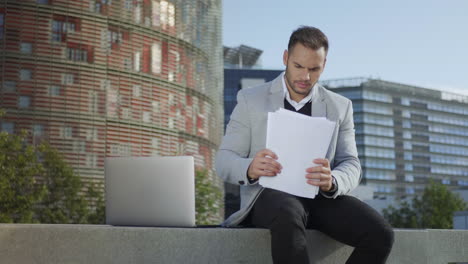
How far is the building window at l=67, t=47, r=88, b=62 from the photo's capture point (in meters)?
34.2

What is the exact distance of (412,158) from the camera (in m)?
143

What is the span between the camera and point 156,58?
127 ft

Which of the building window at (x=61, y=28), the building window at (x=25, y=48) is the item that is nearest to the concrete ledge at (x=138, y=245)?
the building window at (x=25, y=48)

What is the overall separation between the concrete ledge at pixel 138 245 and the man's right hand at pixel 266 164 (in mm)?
409

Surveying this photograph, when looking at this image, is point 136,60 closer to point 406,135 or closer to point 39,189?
point 39,189

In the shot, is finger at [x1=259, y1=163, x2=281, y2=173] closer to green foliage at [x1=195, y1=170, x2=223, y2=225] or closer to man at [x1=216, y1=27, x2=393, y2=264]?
man at [x1=216, y1=27, x2=393, y2=264]

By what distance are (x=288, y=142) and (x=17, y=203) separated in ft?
79.5

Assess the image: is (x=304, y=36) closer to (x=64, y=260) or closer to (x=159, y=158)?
(x=159, y=158)

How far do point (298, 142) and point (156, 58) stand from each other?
35.5 meters

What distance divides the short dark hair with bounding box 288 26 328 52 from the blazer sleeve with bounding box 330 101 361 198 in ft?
1.91

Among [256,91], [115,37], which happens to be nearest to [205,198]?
[115,37]

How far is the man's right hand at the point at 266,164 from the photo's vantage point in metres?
3.80

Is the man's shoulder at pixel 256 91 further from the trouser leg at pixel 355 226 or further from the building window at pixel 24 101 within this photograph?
the building window at pixel 24 101

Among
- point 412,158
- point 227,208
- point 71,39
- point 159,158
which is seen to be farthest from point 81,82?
point 412,158
